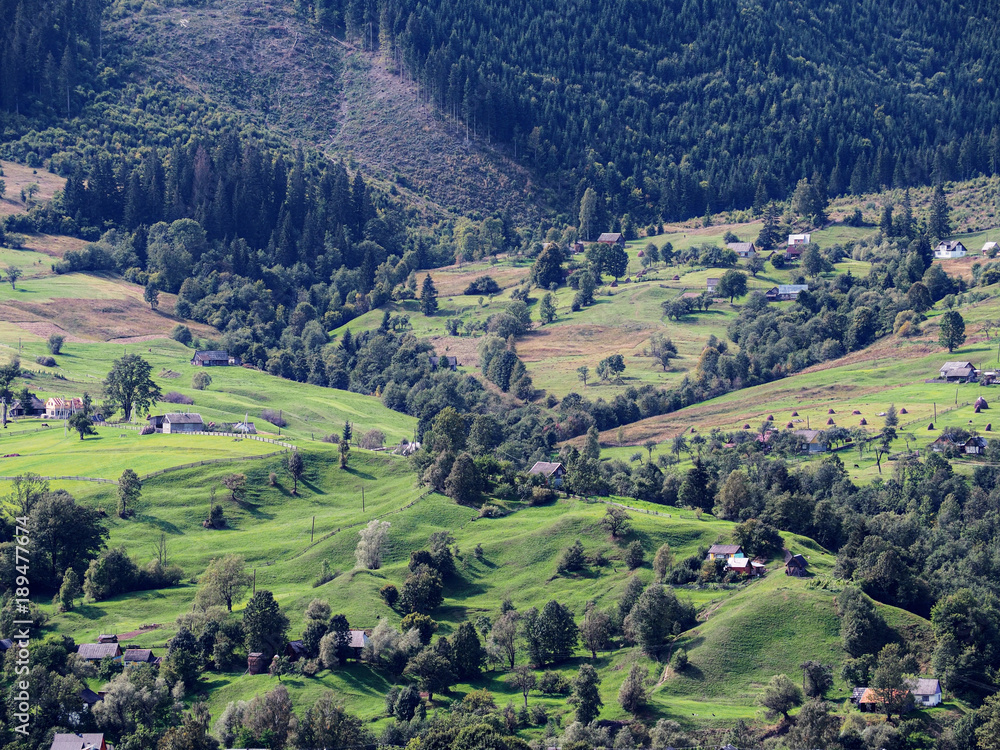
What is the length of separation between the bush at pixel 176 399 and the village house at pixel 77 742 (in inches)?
3388

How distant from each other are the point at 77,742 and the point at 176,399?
289ft

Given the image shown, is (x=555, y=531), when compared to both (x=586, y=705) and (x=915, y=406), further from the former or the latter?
(x=915, y=406)

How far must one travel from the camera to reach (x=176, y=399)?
17062 centimetres

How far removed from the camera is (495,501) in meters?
135

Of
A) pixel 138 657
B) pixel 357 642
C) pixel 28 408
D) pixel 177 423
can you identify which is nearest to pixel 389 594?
pixel 357 642

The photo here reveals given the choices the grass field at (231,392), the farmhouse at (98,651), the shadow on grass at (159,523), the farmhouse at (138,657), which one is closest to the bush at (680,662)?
the farmhouse at (138,657)

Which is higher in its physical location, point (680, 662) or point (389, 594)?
point (680, 662)

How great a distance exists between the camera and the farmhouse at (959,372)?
176 m

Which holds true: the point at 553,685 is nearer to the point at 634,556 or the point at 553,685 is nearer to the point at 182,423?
the point at 634,556

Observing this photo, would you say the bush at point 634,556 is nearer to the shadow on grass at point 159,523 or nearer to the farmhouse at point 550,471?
the farmhouse at point 550,471

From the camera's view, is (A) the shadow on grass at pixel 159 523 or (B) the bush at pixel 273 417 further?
(B) the bush at pixel 273 417

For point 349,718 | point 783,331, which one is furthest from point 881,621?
point 783,331

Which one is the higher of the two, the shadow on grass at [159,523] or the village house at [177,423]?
the village house at [177,423]

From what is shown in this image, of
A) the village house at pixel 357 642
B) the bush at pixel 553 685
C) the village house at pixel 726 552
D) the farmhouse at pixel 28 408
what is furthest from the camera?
the farmhouse at pixel 28 408
